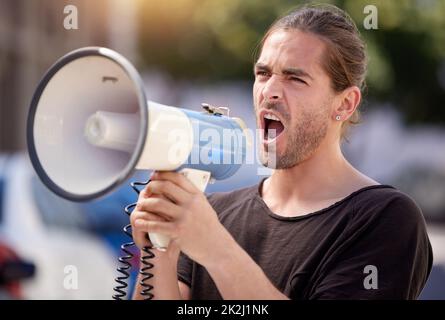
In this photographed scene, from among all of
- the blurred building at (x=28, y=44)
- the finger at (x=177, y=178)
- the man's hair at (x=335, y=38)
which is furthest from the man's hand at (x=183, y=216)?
the blurred building at (x=28, y=44)

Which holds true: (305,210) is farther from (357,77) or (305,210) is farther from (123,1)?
(123,1)

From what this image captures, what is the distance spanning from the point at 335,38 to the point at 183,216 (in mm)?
816

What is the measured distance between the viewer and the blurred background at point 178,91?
4854 mm

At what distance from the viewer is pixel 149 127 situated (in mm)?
1773

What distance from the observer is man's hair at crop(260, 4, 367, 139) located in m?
2.21

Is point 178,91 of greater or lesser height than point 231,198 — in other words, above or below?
below

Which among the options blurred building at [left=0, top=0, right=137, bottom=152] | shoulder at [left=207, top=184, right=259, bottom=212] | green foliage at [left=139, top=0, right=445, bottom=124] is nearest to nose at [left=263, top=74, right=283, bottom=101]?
shoulder at [left=207, top=184, right=259, bottom=212]

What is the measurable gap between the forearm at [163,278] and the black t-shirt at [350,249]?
125 millimetres

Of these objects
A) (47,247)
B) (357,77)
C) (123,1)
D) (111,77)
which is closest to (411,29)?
(123,1)

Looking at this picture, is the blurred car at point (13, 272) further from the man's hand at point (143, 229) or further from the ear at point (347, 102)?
the ear at point (347, 102)

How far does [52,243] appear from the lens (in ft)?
15.9

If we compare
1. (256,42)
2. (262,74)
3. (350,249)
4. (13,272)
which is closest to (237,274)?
(350,249)

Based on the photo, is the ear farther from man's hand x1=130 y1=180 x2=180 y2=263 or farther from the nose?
man's hand x1=130 y1=180 x2=180 y2=263

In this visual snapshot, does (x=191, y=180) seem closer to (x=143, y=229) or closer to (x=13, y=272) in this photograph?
(x=143, y=229)
